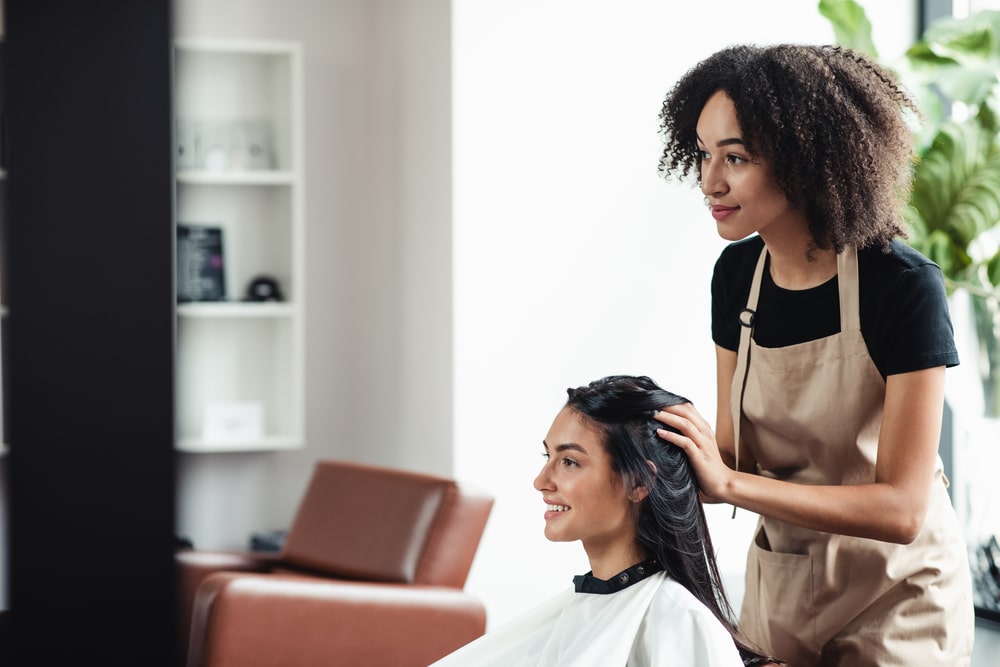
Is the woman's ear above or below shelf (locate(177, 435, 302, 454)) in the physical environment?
above

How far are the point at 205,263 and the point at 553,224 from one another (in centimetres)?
134

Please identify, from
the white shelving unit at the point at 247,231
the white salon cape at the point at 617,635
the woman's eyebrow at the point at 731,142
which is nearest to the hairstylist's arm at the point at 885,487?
the white salon cape at the point at 617,635

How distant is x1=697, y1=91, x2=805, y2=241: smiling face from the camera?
51.8 inches

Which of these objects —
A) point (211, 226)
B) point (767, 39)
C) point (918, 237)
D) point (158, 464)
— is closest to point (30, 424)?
point (158, 464)

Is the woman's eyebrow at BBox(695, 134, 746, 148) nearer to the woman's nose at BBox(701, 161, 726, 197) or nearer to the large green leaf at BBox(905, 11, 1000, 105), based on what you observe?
the woman's nose at BBox(701, 161, 726, 197)

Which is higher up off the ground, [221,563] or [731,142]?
[731,142]

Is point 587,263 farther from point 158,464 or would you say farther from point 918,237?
point 158,464

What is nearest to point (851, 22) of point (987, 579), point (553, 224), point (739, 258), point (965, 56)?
point (965, 56)

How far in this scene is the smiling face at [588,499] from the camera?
1.51m

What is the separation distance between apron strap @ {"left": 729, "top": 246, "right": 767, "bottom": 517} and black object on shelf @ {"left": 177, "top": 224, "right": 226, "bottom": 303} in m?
2.74

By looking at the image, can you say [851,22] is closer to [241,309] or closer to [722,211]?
[722,211]

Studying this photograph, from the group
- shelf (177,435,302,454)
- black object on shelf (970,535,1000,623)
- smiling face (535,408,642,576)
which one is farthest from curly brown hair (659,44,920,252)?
shelf (177,435,302,454)

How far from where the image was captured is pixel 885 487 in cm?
125

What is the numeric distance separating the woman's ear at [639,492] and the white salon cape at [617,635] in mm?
109
